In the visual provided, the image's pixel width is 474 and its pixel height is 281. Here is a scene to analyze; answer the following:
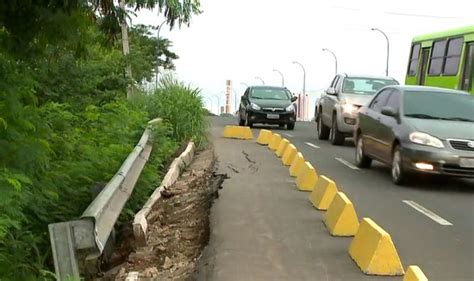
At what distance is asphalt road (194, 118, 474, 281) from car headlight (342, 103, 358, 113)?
4.46 m

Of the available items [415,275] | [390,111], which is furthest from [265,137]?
[415,275]

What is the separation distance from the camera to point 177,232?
8.43 meters

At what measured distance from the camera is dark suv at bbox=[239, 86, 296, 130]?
86.3 feet

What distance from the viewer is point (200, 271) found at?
6402mm

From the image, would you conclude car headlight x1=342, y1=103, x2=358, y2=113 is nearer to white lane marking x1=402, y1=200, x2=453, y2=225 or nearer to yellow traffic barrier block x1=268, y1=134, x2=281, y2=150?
yellow traffic barrier block x1=268, y1=134, x2=281, y2=150

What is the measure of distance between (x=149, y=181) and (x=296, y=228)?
2.82 m

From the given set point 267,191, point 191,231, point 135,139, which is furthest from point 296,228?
point 135,139

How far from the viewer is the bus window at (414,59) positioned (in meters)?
23.1

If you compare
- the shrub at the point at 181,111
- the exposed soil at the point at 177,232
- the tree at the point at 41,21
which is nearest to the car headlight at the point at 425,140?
the exposed soil at the point at 177,232

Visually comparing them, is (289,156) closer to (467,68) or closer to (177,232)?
(177,232)

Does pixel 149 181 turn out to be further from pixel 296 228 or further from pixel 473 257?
pixel 473 257

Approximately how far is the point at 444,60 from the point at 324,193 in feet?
40.8

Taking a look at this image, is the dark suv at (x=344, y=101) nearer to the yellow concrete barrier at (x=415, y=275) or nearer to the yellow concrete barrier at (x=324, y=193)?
the yellow concrete barrier at (x=324, y=193)

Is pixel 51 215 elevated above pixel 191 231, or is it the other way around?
pixel 51 215
